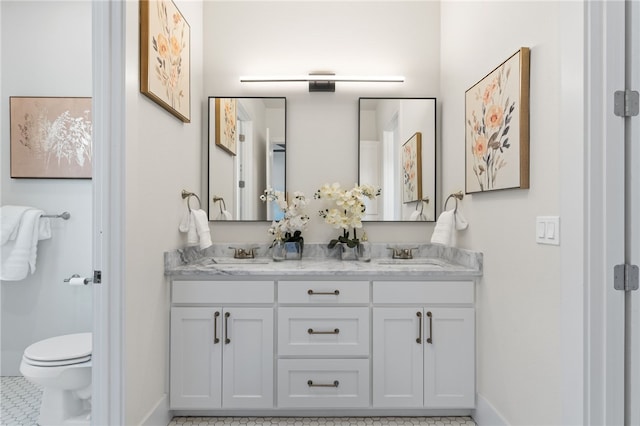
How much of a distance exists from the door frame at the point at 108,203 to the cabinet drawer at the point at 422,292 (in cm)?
126

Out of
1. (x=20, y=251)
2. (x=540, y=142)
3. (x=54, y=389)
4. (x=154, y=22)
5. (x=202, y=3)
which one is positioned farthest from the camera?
(x=202, y=3)

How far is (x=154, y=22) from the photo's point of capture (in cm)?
170

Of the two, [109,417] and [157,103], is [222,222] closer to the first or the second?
[157,103]

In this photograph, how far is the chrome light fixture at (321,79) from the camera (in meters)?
2.43

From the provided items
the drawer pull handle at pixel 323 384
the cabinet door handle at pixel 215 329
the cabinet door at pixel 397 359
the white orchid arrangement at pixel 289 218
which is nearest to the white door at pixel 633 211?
the cabinet door at pixel 397 359

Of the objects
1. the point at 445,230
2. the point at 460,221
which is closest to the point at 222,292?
the point at 445,230

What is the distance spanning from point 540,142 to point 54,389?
2.63 m

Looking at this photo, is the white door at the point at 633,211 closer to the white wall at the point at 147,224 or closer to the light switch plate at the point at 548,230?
the light switch plate at the point at 548,230

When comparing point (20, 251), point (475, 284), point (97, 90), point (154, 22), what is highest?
point (154, 22)

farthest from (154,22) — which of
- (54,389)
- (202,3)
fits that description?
(54,389)

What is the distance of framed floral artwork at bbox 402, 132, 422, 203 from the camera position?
2.45 metres

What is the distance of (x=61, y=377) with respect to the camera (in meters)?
1.77

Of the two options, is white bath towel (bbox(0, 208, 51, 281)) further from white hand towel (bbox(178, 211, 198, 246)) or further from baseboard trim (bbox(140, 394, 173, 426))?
baseboard trim (bbox(140, 394, 173, 426))

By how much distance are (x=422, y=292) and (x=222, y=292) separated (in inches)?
43.2
